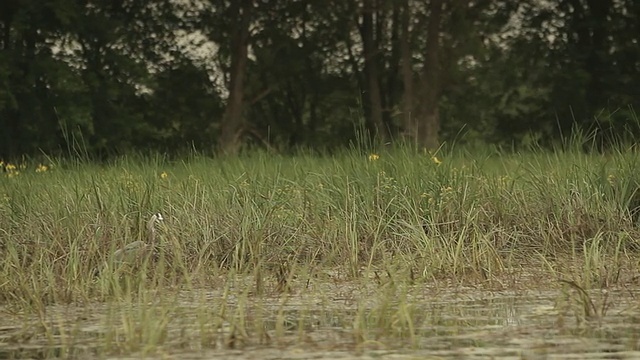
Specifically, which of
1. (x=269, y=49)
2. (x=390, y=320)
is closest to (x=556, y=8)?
(x=269, y=49)

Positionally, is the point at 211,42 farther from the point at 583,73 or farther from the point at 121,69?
the point at 583,73

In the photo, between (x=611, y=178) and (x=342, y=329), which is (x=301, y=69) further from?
(x=342, y=329)

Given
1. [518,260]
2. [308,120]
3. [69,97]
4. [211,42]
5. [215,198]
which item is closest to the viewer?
[518,260]

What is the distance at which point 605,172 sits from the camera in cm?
802

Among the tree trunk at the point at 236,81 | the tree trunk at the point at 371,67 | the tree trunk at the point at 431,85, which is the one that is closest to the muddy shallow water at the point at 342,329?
the tree trunk at the point at 431,85

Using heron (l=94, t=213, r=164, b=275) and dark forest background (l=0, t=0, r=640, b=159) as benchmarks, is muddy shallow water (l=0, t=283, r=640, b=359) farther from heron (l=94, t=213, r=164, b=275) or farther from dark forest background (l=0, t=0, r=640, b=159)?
dark forest background (l=0, t=0, r=640, b=159)

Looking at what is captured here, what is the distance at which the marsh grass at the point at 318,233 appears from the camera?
18.8 feet

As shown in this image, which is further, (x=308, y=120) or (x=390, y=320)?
(x=308, y=120)

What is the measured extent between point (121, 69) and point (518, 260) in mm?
20206

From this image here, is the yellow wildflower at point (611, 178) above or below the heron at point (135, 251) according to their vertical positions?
above

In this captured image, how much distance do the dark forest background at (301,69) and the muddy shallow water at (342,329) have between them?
15383mm

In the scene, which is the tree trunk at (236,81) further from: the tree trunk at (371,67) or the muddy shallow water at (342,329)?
the muddy shallow water at (342,329)

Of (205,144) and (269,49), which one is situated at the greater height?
(269,49)

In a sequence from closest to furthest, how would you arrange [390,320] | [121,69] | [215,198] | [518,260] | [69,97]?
[390,320], [518,260], [215,198], [69,97], [121,69]
